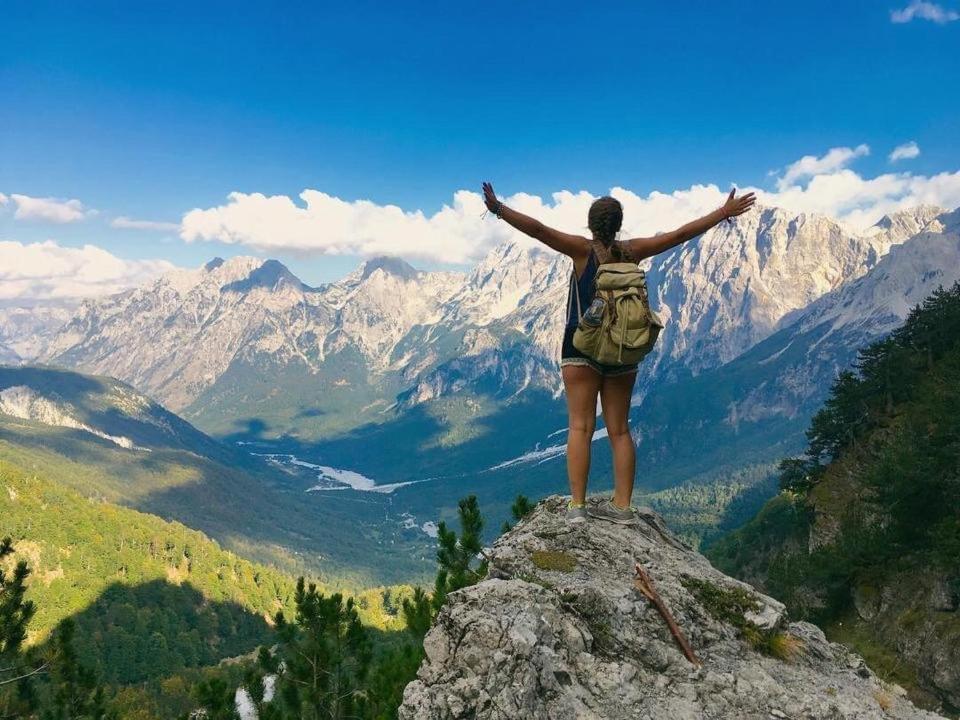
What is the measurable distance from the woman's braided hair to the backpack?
0.55 meters

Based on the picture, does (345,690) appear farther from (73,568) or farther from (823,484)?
(73,568)

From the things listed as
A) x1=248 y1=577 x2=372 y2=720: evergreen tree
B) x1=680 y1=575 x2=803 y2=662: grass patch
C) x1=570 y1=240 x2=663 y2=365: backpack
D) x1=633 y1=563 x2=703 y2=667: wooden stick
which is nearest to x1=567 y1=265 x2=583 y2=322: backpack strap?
x1=570 y1=240 x2=663 y2=365: backpack

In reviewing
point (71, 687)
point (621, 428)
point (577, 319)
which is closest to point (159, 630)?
point (71, 687)

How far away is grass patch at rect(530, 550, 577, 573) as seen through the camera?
6898mm

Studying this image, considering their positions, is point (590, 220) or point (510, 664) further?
point (590, 220)

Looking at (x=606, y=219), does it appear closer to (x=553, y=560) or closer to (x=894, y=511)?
(x=553, y=560)

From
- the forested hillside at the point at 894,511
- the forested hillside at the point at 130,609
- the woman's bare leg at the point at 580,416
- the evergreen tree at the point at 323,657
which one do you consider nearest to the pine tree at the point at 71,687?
the evergreen tree at the point at 323,657

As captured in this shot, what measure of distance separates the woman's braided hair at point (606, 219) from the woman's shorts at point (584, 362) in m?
1.22

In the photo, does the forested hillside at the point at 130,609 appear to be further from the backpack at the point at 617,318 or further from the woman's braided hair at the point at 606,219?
the woman's braided hair at the point at 606,219

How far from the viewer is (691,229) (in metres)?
8.38

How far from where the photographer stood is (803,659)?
23.0 feet

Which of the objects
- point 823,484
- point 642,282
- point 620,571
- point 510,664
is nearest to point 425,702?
point 510,664

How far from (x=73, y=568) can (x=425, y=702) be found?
224 m

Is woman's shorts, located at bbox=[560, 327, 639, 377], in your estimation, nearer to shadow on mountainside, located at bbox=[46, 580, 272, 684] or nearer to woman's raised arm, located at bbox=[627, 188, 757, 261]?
woman's raised arm, located at bbox=[627, 188, 757, 261]
